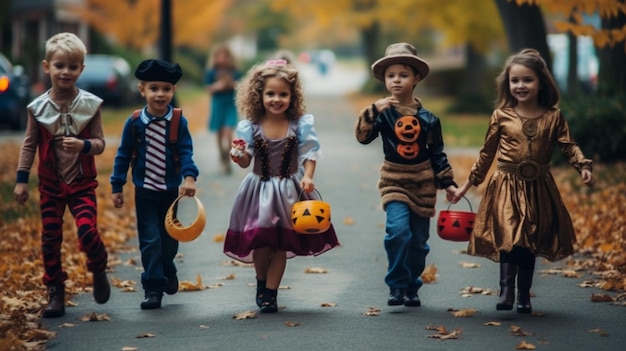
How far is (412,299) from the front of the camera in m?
7.89

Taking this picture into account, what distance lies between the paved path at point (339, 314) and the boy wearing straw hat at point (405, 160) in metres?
0.31

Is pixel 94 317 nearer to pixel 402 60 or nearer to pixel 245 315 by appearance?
pixel 245 315

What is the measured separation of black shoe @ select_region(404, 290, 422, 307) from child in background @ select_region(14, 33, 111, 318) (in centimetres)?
189

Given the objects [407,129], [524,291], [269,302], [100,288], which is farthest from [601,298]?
[100,288]

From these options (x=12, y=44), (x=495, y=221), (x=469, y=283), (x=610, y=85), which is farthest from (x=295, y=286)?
(x=12, y=44)

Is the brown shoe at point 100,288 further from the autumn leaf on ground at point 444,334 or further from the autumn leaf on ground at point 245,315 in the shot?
the autumn leaf on ground at point 444,334

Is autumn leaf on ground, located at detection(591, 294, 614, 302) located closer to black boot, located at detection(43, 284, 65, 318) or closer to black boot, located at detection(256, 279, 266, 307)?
black boot, located at detection(256, 279, 266, 307)

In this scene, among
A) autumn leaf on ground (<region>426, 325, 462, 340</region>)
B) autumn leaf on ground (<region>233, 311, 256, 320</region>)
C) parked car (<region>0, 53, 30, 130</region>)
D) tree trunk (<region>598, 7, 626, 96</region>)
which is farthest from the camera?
parked car (<region>0, 53, 30, 130</region>)

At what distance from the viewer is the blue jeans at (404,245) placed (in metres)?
7.75

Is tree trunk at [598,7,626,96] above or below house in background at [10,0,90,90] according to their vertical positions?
below

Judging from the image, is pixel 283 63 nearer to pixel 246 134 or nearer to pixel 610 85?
pixel 246 134

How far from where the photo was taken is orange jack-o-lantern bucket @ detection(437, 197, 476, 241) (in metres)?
7.73

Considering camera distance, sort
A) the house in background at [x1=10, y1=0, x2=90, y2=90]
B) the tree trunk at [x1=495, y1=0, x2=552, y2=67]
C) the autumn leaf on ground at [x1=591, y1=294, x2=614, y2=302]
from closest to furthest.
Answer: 1. the autumn leaf on ground at [x1=591, y1=294, x2=614, y2=302]
2. the tree trunk at [x1=495, y1=0, x2=552, y2=67]
3. the house in background at [x1=10, y1=0, x2=90, y2=90]

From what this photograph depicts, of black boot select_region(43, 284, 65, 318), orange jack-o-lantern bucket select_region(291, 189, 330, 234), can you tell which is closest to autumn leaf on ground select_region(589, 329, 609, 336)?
orange jack-o-lantern bucket select_region(291, 189, 330, 234)
